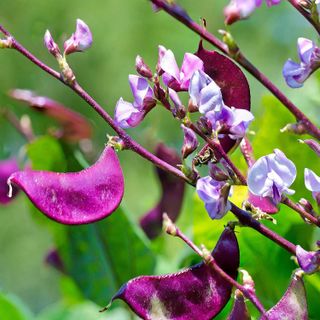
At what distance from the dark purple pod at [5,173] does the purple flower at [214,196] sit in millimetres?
456

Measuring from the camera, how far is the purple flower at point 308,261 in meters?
0.47

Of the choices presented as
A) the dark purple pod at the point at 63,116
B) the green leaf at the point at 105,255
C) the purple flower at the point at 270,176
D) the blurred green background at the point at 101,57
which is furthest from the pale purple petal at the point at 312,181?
the blurred green background at the point at 101,57

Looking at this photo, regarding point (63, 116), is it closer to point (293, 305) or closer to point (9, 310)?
point (9, 310)

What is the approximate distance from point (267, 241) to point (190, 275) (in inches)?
6.3

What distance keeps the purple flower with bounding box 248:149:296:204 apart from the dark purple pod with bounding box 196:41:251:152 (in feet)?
0.19

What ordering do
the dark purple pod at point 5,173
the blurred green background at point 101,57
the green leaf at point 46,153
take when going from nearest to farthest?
the green leaf at point 46,153 < the dark purple pod at point 5,173 < the blurred green background at point 101,57

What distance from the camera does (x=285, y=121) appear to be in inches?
26.7

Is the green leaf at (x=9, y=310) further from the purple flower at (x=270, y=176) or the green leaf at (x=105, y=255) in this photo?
the purple flower at (x=270, y=176)

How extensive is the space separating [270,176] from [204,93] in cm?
6

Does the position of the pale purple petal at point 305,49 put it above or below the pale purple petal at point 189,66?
above

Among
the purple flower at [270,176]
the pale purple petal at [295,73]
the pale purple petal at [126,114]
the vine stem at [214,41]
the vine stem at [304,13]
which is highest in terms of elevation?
the vine stem at [304,13]

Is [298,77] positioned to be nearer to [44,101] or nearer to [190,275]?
[190,275]

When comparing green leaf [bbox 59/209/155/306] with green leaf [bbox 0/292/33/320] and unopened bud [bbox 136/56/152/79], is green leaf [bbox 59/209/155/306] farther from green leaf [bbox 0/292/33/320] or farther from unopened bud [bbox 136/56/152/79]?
unopened bud [bbox 136/56/152/79]

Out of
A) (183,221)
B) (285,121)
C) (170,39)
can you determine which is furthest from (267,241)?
(170,39)
